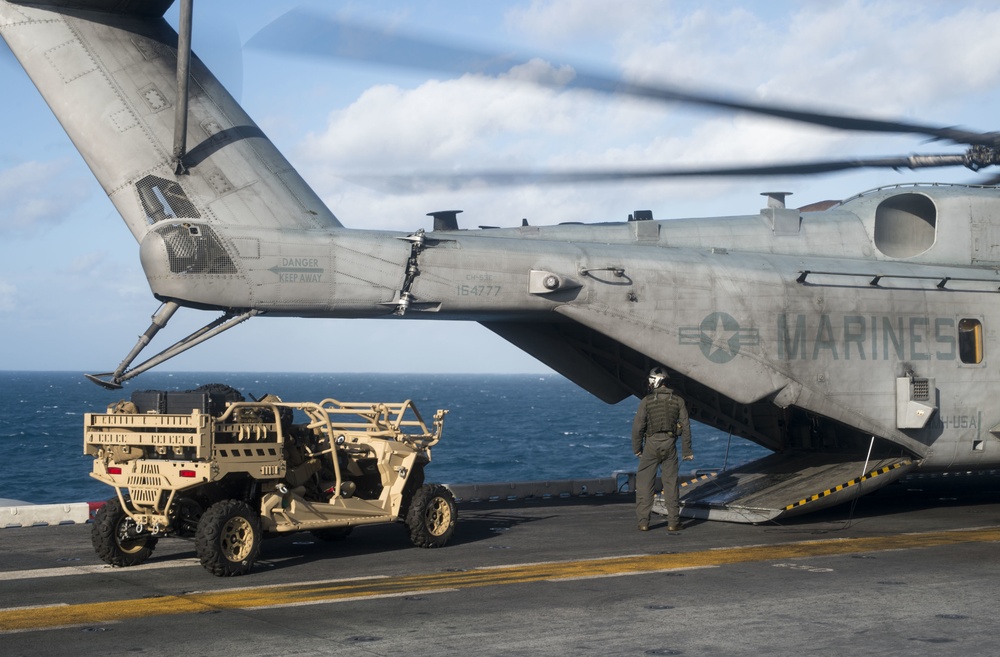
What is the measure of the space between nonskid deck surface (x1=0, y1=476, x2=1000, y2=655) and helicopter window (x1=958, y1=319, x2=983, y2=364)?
10.1ft

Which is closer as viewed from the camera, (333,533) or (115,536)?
(115,536)

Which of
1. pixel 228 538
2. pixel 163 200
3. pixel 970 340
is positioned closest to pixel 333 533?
pixel 228 538

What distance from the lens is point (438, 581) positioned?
32.9ft

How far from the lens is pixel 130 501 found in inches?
423

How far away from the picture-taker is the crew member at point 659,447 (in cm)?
1363

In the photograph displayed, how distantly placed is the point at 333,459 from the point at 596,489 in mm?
7680

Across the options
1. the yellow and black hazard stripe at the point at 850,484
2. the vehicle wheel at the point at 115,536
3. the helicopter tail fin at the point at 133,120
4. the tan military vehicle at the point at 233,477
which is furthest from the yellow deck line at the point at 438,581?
the helicopter tail fin at the point at 133,120

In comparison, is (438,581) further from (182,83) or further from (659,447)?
(182,83)

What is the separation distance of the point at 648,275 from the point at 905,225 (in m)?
5.15

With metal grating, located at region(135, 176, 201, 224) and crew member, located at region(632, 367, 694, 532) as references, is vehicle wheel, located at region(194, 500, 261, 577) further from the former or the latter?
crew member, located at region(632, 367, 694, 532)

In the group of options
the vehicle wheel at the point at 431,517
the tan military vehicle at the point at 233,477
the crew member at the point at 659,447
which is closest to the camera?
the tan military vehicle at the point at 233,477

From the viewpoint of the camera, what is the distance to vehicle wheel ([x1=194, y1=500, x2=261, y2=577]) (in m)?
9.99

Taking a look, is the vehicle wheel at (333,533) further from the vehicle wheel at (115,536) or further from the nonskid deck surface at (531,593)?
the vehicle wheel at (115,536)

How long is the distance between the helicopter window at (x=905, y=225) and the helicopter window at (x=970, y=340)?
4.53 ft
